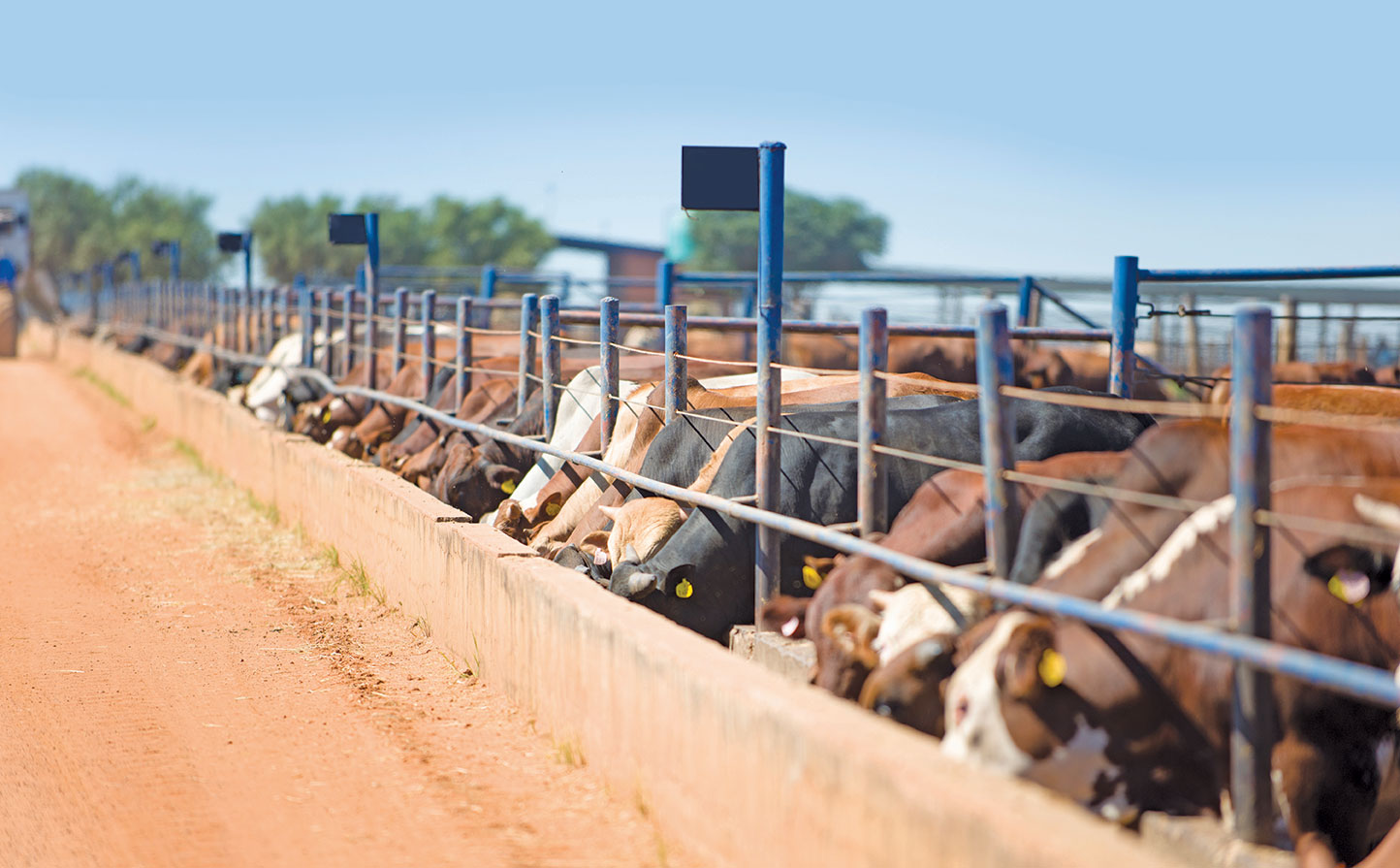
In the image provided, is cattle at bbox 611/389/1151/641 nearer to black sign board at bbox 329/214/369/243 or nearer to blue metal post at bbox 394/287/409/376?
blue metal post at bbox 394/287/409/376

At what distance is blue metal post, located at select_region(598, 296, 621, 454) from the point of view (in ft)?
26.8

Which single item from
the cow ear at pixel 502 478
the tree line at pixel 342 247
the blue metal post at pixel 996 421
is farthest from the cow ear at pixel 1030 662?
the tree line at pixel 342 247

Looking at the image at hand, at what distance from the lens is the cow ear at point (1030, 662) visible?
3.86 metres

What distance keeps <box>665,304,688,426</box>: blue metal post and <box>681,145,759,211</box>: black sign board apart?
129 centimetres

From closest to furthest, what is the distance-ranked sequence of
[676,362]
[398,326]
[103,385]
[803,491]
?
[803,491]
[676,362]
[398,326]
[103,385]

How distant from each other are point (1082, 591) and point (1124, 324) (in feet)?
11.3

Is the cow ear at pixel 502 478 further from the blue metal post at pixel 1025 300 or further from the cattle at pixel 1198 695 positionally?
the cattle at pixel 1198 695

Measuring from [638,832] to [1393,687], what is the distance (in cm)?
244

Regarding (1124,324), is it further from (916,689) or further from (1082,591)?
(916,689)

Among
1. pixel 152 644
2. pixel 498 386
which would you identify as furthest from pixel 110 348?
pixel 152 644

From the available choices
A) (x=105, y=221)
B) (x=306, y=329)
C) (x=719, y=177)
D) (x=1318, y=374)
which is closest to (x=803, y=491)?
(x=719, y=177)

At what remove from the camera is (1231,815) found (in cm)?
371

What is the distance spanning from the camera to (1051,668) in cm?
387

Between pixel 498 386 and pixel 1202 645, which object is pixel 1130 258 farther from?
pixel 498 386
